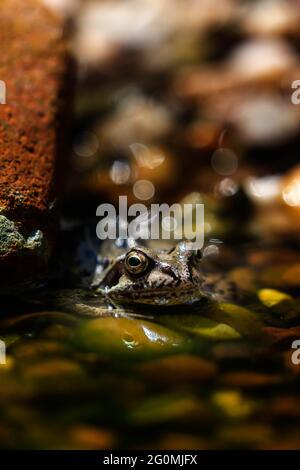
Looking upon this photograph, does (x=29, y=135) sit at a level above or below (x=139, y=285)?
above

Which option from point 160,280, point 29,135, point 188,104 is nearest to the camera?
point 160,280

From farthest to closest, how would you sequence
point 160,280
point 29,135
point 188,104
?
point 188,104 → point 29,135 → point 160,280

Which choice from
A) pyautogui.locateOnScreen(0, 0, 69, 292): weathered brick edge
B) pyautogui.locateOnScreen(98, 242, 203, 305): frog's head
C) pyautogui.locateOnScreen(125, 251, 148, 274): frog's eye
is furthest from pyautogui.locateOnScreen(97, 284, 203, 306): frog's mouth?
pyautogui.locateOnScreen(0, 0, 69, 292): weathered brick edge

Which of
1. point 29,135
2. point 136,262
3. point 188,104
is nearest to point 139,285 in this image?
point 136,262

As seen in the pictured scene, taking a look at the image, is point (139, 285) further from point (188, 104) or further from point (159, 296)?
point (188, 104)

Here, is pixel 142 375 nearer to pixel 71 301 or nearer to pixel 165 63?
pixel 71 301

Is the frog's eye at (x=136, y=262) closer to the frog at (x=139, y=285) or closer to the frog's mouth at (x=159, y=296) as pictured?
the frog at (x=139, y=285)
